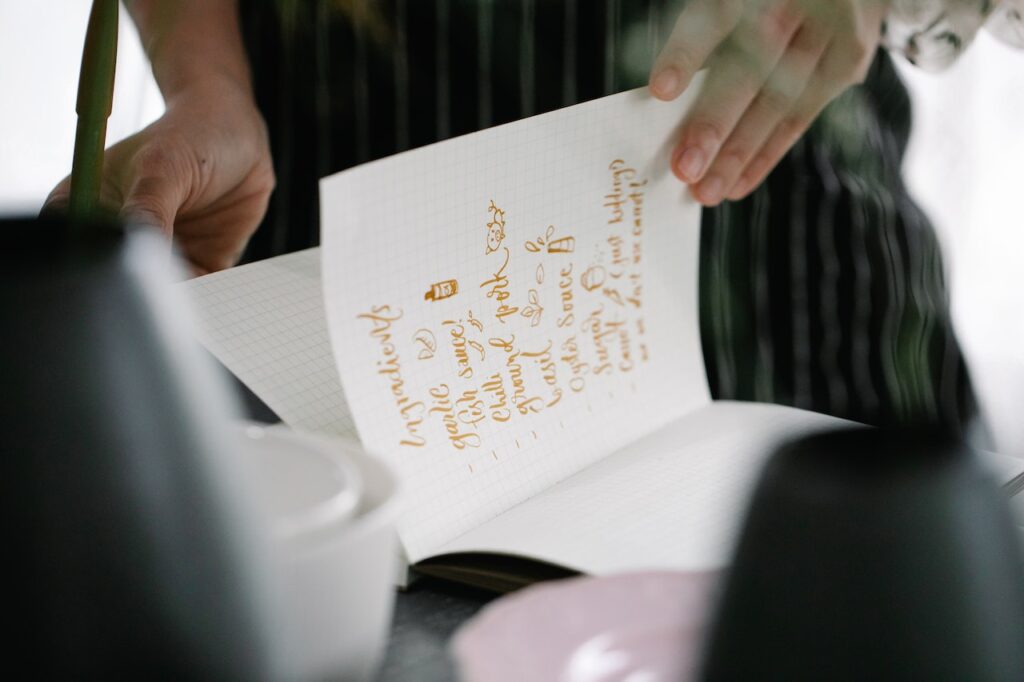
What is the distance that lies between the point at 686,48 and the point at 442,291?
14 centimetres

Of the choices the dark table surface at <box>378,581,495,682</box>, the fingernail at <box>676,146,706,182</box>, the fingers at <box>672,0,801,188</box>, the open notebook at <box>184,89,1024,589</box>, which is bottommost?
the dark table surface at <box>378,581,495,682</box>

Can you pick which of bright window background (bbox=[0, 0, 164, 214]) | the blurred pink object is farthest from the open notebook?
bright window background (bbox=[0, 0, 164, 214])

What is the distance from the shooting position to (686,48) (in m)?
0.41

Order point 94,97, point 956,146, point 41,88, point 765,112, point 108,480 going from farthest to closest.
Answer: point 41,88
point 956,146
point 765,112
point 94,97
point 108,480

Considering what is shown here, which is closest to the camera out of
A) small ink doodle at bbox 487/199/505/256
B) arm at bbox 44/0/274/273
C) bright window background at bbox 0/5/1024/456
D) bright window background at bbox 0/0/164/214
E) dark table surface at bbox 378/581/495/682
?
dark table surface at bbox 378/581/495/682

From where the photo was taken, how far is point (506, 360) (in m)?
0.38

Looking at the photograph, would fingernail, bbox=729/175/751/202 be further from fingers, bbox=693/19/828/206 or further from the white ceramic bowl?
the white ceramic bowl

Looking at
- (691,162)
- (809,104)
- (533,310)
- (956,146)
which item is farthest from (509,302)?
(956,146)

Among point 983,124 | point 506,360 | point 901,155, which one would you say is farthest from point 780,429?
point 983,124

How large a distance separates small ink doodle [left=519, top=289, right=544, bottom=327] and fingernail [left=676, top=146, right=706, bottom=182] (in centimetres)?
10

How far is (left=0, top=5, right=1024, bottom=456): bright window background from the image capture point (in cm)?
89

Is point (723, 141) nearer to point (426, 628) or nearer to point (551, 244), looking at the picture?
point (551, 244)

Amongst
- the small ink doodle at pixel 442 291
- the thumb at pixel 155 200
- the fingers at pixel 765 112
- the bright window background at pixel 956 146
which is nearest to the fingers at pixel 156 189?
the thumb at pixel 155 200

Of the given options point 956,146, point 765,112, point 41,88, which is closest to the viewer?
point 765,112
